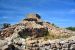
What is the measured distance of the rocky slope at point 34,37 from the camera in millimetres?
48281

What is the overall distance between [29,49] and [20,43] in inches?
76.8

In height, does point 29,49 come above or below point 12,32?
below

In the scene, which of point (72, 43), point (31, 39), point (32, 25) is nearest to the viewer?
point (72, 43)

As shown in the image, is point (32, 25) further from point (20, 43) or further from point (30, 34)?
point (20, 43)

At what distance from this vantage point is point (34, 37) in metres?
53.1

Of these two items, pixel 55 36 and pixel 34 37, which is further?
pixel 55 36

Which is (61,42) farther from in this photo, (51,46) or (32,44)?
(32,44)

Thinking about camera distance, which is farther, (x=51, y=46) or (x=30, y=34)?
(x=30, y=34)

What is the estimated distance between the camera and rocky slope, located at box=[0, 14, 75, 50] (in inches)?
1901

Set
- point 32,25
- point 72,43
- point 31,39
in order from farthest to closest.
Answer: point 32,25 < point 31,39 < point 72,43

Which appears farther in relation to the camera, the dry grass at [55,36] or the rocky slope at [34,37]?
the dry grass at [55,36]

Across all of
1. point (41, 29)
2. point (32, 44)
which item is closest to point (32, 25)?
point (41, 29)

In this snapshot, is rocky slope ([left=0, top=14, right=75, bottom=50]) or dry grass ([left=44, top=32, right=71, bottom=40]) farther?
dry grass ([left=44, top=32, right=71, bottom=40])

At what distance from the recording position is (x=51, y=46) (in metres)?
48.9
